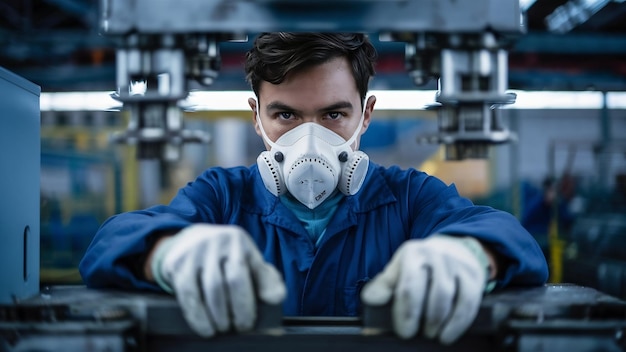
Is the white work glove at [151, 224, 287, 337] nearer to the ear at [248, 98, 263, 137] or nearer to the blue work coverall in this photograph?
the blue work coverall

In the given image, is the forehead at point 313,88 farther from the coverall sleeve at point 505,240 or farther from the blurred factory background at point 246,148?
the blurred factory background at point 246,148

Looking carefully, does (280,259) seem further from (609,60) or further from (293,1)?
(609,60)

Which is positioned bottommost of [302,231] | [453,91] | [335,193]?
[302,231]

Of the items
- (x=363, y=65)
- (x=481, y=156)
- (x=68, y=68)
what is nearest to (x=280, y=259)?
(x=363, y=65)

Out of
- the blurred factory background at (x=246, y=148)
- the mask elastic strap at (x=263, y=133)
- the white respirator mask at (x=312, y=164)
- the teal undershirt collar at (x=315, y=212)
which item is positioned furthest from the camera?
the blurred factory background at (x=246, y=148)

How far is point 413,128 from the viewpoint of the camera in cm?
649

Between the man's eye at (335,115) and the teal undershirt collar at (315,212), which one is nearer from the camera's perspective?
the man's eye at (335,115)

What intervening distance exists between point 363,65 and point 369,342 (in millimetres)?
1005

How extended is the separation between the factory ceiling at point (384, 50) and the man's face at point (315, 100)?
3889 millimetres

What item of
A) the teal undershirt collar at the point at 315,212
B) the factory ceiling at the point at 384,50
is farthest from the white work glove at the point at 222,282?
the factory ceiling at the point at 384,50

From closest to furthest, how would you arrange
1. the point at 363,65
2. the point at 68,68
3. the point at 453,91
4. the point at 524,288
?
1. the point at 453,91
2. the point at 524,288
3. the point at 363,65
4. the point at 68,68

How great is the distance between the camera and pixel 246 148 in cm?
641

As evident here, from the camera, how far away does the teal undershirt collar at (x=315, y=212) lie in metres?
1.72

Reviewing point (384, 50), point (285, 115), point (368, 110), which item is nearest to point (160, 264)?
point (285, 115)
